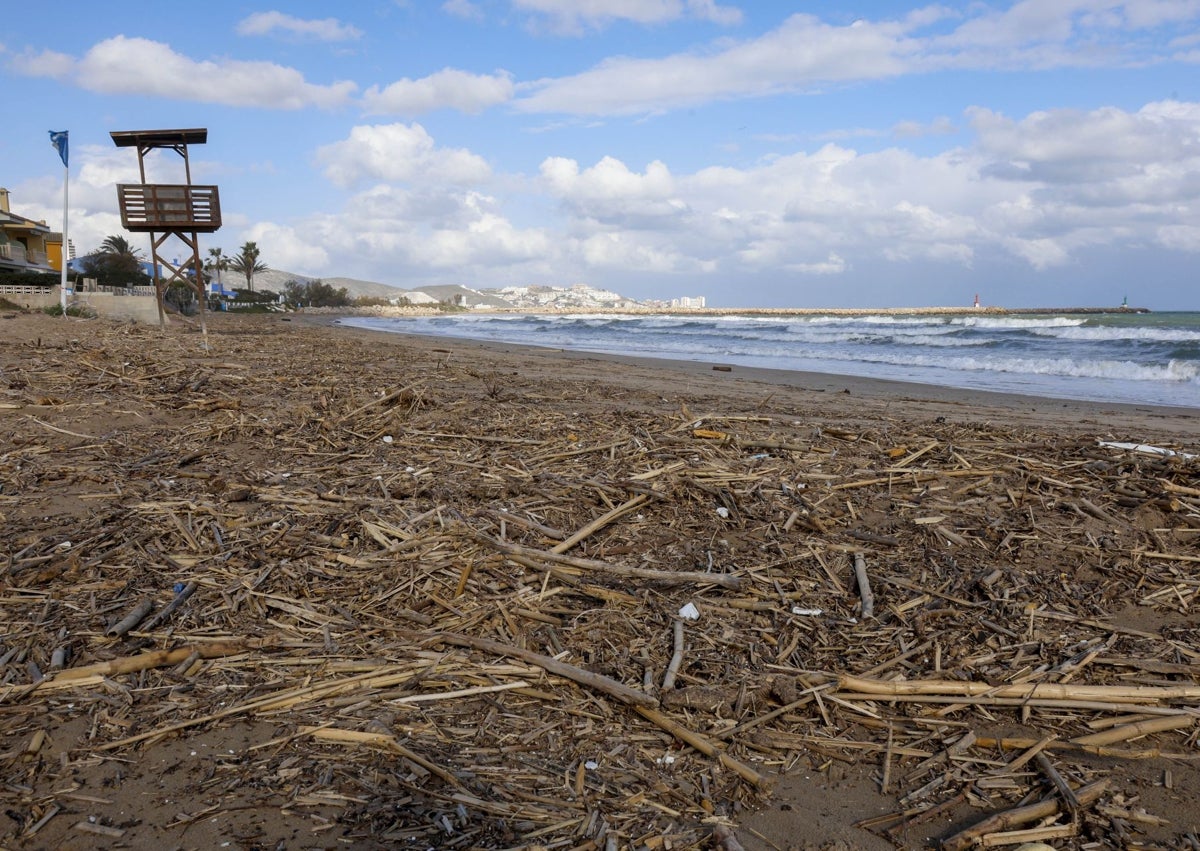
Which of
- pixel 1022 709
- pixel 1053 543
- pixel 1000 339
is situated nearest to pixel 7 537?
pixel 1022 709

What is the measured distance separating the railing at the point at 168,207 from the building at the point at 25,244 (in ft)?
95.8

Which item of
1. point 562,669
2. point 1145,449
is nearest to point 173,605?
point 562,669

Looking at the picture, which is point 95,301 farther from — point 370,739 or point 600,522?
point 370,739

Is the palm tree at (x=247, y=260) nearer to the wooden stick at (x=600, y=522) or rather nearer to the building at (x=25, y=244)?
the building at (x=25, y=244)

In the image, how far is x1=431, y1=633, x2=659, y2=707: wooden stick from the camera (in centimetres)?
295

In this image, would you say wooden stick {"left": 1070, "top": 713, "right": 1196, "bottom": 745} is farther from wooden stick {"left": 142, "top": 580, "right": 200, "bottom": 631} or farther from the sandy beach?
wooden stick {"left": 142, "top": 580, "right": 200, "bottom": 631}

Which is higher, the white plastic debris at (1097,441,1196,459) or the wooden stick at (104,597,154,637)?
the white plastic debris at (1097,441,1196,459)

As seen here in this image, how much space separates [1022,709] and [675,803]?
145cm

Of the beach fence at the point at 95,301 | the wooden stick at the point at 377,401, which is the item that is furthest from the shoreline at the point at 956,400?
the beach fence at the point at 95,301

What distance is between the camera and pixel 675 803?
2514mm

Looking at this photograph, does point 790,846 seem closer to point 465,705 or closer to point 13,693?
point 465,705

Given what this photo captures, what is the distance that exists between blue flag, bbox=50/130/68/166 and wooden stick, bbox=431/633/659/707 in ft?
85.7

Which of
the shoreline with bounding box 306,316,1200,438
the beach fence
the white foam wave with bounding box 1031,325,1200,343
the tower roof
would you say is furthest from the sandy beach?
the white foam wave with bounding box 1031,325,1200,343

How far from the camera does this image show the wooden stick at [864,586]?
3596 millimetres
